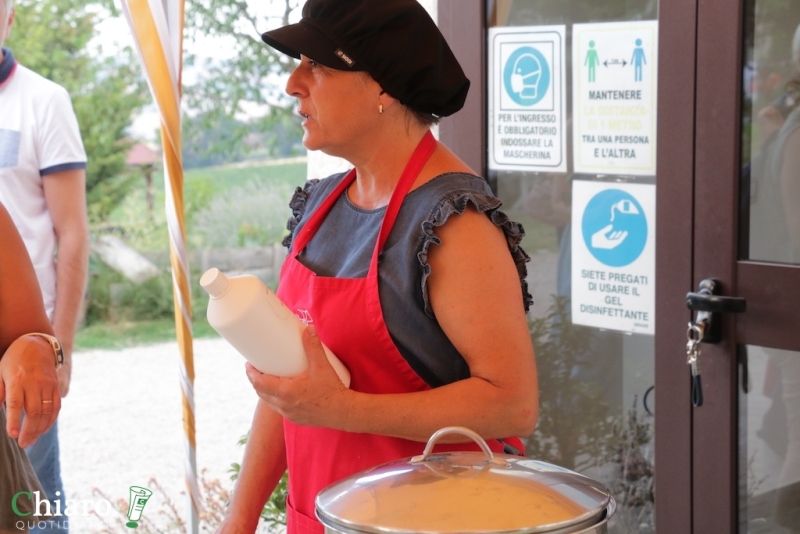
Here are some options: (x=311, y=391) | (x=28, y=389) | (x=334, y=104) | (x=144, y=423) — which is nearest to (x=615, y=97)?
(x=334, y=104)

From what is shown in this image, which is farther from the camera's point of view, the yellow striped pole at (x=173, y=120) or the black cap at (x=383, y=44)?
the yellow striped pole at (x=173, y=120)

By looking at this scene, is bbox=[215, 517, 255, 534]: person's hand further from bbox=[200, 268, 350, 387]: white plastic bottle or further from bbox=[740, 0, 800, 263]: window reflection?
bbox=[740, 0, 800, 263]: window reflection

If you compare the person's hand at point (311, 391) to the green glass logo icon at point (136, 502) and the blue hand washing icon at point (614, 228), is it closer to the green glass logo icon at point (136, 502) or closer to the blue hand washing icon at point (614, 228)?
the green glass logo icon at point (136, 502)

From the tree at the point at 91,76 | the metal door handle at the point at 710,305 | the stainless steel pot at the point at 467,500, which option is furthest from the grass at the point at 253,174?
the stainless steel pot at the point at 467,500

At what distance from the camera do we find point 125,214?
401 inches

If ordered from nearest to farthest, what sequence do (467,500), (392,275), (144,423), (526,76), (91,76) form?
(467,500), (392,275), (526,76), (144,423), (91,76)

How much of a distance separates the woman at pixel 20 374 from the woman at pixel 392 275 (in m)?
0.35

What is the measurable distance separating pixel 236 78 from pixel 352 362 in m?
8.58

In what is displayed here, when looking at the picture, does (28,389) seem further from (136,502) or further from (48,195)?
(48,195)

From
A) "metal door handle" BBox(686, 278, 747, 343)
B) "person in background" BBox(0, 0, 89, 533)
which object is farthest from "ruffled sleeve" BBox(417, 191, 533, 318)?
"person in background" BBox(0, 0, 89, 533)

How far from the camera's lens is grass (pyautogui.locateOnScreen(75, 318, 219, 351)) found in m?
9.29

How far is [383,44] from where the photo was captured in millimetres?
1519

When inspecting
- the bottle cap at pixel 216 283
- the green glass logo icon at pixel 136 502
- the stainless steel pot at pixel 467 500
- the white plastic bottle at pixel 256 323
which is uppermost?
the bottle cap at pixel 216 283

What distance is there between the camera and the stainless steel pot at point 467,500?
93 centimetres
